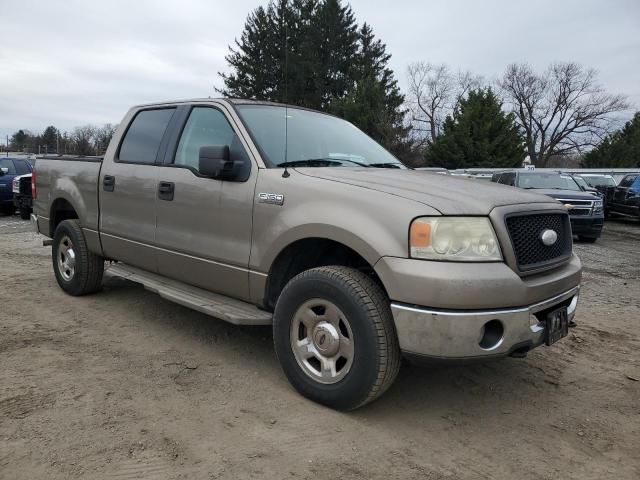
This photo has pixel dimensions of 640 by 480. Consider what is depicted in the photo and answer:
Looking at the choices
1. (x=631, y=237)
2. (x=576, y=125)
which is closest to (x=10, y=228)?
(x=631, y=237)

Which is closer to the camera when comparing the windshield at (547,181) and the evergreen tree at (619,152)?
→ the windshield at (547,181)

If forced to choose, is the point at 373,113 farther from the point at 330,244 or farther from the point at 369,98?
the point at 330,244

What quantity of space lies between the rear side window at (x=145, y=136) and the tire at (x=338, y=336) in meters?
2.06

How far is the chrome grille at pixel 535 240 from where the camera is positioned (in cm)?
298

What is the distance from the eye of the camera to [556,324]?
3098 millimetres

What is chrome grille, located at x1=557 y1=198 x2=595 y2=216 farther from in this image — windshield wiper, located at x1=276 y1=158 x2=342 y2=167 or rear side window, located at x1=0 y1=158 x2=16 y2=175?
rear side window, located at x1=0 y1=158 x2=16 y2=175

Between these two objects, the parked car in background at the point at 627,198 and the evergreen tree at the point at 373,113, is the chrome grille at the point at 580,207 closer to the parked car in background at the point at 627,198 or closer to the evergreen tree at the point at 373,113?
the parked car in background at the point at 627,198

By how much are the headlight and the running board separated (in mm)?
1218

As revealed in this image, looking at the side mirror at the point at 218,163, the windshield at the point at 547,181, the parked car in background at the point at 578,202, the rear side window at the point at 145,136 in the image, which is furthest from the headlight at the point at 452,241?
the windshield at the point at 547,181

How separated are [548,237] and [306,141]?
5.99 feet

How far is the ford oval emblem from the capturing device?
3145 mm

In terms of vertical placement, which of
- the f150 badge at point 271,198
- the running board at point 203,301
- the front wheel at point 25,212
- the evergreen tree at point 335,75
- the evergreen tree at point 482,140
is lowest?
the front wheel at point 25,212

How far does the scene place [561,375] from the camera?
392cm

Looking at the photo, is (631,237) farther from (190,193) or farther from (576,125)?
(576,125)
